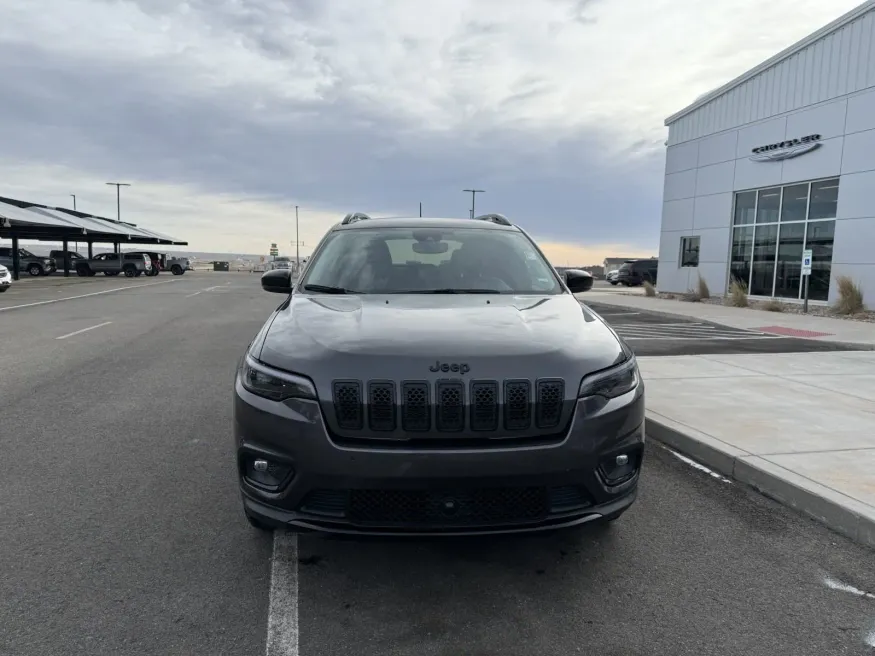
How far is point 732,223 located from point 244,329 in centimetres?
1767

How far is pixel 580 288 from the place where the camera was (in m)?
4.64

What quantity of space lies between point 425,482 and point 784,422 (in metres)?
4.24

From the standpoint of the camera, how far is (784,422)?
5.38 metres

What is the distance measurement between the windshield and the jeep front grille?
1.33 meters

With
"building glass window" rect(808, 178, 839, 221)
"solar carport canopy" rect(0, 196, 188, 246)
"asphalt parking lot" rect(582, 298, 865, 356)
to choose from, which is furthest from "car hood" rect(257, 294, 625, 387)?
"solar carport canopy" rect(0, 196, 188, 246)

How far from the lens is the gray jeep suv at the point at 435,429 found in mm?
2529

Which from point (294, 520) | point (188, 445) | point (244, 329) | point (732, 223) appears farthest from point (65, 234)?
point (294, 520)

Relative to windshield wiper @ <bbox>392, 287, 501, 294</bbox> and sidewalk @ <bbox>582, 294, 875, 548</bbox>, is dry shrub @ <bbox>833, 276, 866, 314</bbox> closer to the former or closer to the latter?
sidewalk @ <bbox>582, 294, 875, 548</bbox>

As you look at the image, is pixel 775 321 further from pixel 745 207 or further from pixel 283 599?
pixel 283 599

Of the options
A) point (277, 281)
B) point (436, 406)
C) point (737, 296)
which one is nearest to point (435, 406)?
point (436, 406)

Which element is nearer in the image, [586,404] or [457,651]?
[457,651]

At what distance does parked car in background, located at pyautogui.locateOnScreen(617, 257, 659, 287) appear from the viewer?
1526 inches

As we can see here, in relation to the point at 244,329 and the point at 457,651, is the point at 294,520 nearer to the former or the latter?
the point at 457,651

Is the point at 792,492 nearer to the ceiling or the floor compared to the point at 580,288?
nearer to the floor
